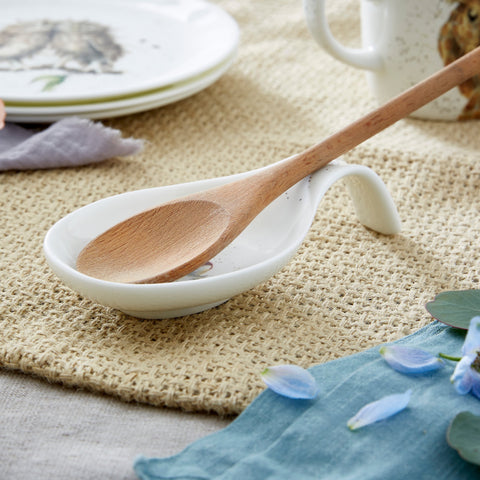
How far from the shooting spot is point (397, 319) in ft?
1.65

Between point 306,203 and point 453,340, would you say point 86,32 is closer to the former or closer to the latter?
point 306,203

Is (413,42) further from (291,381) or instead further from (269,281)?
(291,381)

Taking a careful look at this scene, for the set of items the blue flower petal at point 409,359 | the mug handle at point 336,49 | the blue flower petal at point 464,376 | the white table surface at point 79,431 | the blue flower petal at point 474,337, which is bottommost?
the white table surface at point 79,431

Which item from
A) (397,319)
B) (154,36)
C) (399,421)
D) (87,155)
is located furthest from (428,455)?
(154,36)

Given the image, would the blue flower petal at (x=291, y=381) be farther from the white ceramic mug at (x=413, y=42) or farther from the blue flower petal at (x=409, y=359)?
the white ceramic mug at (x=413, y=42)

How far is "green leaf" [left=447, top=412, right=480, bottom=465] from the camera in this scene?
0.37m

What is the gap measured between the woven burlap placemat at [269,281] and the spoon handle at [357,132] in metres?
0.07

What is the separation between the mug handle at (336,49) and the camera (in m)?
0.73

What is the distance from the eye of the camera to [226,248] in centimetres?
54

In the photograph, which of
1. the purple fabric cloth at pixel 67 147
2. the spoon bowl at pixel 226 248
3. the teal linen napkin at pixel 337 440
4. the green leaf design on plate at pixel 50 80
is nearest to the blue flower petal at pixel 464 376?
the teal linen napkin at pixel 337 440

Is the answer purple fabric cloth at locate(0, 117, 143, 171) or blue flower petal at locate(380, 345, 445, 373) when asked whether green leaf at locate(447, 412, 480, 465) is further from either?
purple fabric cloth at locate(0, 117, 143, 171)

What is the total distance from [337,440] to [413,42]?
0.45 metres

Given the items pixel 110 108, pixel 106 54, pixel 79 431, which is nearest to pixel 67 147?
pixel 110 108

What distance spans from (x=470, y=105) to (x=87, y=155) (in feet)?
1.21
